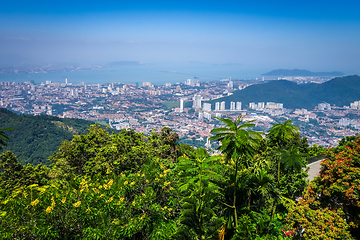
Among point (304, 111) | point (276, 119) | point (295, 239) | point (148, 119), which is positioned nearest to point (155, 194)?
point (295, 239)

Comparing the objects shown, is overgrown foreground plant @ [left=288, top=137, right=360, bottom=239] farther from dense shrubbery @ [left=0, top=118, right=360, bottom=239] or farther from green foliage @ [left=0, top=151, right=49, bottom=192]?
green foliage @ [left=0, top=151, right=49, bottom=192]

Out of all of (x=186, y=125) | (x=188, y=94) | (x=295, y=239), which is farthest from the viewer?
(x=188, y=94)

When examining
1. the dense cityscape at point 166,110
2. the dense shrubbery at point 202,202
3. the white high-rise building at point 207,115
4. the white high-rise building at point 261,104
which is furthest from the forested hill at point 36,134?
the white high-rise building at point 261,104

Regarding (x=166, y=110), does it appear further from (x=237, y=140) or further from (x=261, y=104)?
(x=237, y=140)

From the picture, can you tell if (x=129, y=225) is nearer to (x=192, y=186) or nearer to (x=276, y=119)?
(x=192, y=186)

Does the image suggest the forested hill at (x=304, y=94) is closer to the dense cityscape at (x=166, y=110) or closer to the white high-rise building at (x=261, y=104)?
the white high-rise building at (x=261, y=104)

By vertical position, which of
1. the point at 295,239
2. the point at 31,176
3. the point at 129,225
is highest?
the point at 129,225

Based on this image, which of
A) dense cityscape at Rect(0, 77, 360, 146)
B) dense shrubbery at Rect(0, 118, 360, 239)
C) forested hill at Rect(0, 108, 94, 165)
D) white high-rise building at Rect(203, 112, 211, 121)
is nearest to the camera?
dense shrubbery at Rect(0, 118, 360, 239)

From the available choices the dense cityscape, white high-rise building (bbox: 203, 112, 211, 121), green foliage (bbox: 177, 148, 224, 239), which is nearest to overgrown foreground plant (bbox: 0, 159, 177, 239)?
green foliage (bbox: 177, 148, 224, 239)
